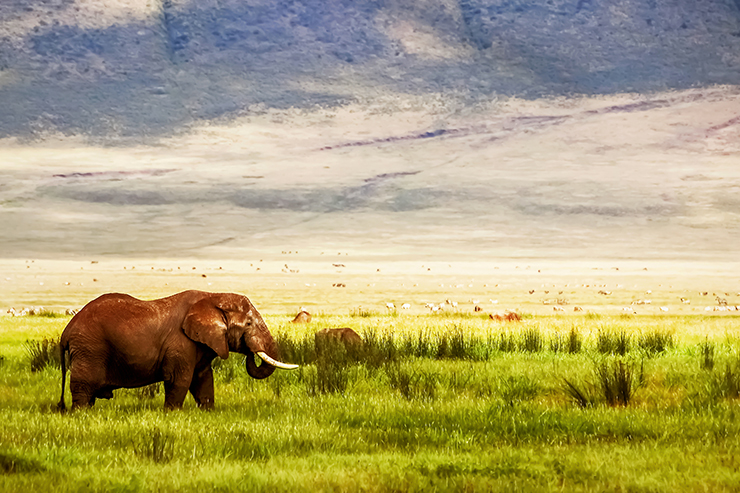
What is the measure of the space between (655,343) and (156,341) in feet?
26.8

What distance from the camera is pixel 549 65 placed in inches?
6752

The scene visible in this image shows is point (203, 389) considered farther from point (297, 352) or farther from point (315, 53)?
point (315, 53)

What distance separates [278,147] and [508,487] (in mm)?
130205

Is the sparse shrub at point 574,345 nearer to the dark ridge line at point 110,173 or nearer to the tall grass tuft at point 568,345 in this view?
the tall grass tuft at point 568,345

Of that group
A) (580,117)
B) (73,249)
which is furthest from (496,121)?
(73,249)

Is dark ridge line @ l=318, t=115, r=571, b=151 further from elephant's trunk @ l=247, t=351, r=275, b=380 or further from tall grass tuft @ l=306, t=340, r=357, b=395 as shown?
elephant's trunk @ l=247, t=351, r=275, b=380

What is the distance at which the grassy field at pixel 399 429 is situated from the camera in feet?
21.7

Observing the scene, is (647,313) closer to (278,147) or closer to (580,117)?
(278,147)

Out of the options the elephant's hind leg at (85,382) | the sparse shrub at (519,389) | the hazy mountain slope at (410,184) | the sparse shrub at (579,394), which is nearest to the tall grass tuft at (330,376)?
the sparse shrub at (519,389)

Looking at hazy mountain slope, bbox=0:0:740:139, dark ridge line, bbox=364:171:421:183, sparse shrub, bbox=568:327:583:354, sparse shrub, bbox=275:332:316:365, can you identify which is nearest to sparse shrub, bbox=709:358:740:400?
sparse shrub, bbox=568:327:583:354

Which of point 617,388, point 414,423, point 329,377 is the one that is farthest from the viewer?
point 329,377

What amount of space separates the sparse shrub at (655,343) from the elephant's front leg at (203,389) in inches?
Answer: 261

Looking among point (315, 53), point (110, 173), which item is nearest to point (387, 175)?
point (110, 173)

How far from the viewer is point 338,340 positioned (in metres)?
13.9
